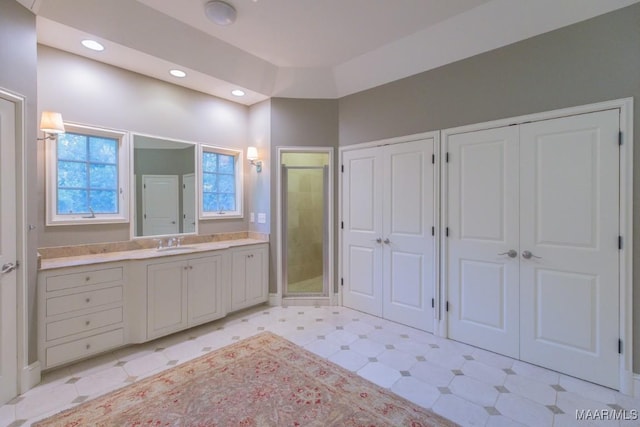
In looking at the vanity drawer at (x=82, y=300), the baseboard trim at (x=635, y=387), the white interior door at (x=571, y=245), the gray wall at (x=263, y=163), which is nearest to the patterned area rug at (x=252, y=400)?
the vanity drawer at (x=82, y=300)

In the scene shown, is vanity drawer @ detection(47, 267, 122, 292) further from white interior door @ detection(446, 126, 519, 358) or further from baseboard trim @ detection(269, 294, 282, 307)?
white interior door @ detection(446, 126, 519, 358)

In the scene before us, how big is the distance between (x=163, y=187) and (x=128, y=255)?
0.96 meters

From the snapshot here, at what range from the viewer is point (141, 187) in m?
3.27

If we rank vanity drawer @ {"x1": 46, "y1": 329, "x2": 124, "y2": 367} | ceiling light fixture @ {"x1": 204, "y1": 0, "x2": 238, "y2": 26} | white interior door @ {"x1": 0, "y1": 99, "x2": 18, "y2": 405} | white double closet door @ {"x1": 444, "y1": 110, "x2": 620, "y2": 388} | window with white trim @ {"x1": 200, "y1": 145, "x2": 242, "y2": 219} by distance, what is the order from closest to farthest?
white interior door @ {"x1": 0, "y1": 99, "x2": 18, "y2": 405} → white double closet door @ {"x1": 444, "y1": 110, "x2": 620, "y2": 388} → vanity drawer @ {"x1": 46, "y1": 329, "x2": 124, "y2": 367} → ceiling light fixture @ {"x1": 204, "y1": 0, "x2": 238, "y2": 26} → window with white trim @ {"x1": 200, "y1": 145, "x2": 242, "y2": 219}

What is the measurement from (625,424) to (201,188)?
4369mm

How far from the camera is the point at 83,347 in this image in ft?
8.11

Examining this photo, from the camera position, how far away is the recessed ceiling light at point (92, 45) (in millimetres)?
2594

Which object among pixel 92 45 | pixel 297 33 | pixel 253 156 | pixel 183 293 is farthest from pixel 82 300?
pixel 297 33

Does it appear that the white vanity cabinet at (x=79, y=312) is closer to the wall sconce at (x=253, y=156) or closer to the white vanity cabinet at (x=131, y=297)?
the white vanity cabinet at (x=131, y=297)

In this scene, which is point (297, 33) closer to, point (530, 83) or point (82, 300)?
point (530, 83)

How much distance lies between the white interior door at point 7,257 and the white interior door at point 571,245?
4088 millimetres

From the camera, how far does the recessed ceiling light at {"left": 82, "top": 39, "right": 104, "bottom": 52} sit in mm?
2594

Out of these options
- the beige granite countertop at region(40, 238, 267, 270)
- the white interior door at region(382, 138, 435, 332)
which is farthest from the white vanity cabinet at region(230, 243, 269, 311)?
the white interior door at region(382, 138, 435, 332)

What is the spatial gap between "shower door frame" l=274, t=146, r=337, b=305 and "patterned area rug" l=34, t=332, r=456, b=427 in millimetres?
1435
